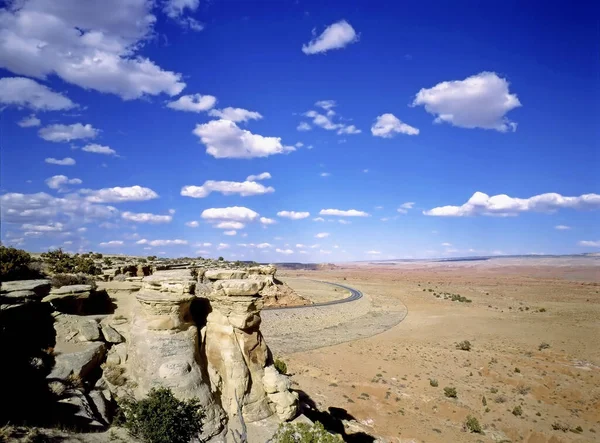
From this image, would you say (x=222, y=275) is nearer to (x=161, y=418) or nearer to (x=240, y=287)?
(x=240, y=287)

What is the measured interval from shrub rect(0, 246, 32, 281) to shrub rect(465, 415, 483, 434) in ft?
83.8

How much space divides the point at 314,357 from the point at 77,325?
59.0 ft

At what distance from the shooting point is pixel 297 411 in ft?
42.8

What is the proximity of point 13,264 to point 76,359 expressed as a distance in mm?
12729

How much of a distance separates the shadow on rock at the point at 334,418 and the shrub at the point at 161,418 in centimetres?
678

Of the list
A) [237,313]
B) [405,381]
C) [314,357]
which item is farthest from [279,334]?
[237,313]

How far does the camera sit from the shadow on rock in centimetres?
1587

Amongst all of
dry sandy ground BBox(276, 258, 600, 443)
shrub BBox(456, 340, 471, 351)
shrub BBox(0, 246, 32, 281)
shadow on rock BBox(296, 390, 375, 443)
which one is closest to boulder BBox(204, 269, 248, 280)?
shadow on rock BBox(296, 390, 375, 443)

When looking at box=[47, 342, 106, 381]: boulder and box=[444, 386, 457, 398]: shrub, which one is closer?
box=[47, 342, 106, 381]: boulder

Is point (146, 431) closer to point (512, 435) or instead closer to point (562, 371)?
point (512, 435)

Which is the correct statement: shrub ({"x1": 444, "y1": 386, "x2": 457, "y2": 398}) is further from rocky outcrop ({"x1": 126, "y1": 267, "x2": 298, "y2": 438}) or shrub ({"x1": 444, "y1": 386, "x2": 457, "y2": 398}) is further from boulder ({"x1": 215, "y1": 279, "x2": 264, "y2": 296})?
boulder ({"x1": 215, "y1": 279, "x2": 264, "y2": 296})

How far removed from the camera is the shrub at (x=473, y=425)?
17.7 meters

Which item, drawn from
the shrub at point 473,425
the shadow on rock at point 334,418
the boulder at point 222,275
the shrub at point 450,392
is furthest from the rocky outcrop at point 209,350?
the shrub at point 450,392

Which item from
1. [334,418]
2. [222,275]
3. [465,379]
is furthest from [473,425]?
[222,275]
